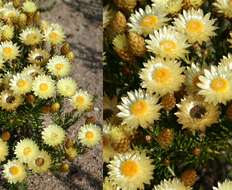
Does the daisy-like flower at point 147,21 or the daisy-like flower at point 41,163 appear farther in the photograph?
the daisy-like flower at point 41,163

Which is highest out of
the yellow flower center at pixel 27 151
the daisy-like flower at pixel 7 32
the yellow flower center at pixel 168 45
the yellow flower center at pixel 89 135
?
the daisy-like flower at pixel 7 32

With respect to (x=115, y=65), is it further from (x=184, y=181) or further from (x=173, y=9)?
(x=184, y=181)

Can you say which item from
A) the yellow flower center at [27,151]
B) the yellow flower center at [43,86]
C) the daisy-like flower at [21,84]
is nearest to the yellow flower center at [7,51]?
the daisy-like flower at [21,84]

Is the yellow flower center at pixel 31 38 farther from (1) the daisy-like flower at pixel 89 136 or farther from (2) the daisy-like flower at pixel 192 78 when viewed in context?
(2) the daisy-like flower at pixel 192 78

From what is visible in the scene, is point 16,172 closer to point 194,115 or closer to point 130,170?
point 130,170

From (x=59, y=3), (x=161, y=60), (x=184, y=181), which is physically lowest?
(x=184, y=181)

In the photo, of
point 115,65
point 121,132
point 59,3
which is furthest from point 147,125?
point 59,3
